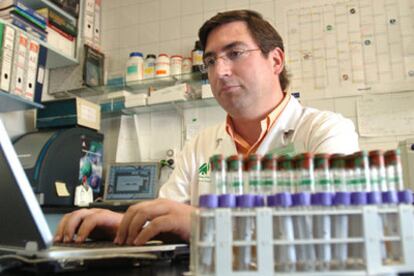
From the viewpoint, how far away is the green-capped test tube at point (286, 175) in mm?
506

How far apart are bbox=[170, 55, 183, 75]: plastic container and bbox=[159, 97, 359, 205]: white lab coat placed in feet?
3.67

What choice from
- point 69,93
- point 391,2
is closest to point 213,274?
point 391,2

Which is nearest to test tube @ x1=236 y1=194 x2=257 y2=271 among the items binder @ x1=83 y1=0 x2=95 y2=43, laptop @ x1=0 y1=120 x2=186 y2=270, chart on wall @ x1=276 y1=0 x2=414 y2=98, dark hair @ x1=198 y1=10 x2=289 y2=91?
laptop @ x1=0 y1=120 x2=186 y2=270

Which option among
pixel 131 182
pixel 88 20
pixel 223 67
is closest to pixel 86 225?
pixel 223 67

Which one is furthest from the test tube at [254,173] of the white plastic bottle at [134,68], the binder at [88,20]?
the binder at [88,20]

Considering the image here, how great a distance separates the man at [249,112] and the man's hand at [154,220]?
370 mm

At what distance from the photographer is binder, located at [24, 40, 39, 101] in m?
2.21

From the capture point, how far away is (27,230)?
0.61 metres

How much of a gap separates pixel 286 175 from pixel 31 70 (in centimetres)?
211

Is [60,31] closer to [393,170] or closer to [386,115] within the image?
[386,115]

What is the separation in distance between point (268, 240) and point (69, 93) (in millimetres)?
2623

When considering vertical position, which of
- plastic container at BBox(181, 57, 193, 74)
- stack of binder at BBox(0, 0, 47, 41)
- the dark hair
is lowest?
the dark hair

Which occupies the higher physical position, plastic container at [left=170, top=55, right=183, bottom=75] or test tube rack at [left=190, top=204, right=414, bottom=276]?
plastic container at [left=170, top=55, right=183, bottom=75]

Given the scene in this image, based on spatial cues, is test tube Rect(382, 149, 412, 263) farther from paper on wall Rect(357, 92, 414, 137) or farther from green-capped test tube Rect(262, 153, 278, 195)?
paper on wall Rect(357, 92, 414, 137)
